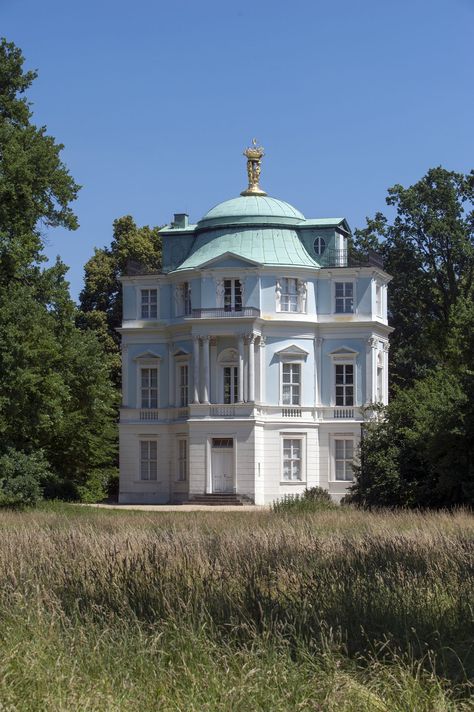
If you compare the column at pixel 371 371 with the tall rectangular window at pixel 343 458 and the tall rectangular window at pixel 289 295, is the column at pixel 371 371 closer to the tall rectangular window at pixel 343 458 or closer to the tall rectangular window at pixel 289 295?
the tall rectangular window at pixel 343 458

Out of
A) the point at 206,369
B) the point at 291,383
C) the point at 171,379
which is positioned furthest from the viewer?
the point at 171,379

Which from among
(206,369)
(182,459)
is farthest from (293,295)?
(182,459)

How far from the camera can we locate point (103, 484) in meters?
53.6

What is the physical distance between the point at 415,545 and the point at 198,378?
34.2m

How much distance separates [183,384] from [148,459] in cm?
335

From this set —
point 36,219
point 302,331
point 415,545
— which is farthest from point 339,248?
point 415,545

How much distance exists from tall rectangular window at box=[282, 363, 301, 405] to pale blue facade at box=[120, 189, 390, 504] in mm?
51

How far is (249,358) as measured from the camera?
166 feet

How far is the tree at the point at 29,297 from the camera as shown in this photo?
36.2 metres

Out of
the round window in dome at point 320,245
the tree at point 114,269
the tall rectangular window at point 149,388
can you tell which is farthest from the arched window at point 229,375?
the tree at point 114,269

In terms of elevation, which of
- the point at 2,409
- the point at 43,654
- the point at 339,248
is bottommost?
the point at 43,654

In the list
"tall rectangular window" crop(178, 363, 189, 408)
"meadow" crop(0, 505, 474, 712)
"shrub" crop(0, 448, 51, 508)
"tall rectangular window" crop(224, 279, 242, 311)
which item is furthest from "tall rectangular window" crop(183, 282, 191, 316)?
"meadow" crop(0, 505, 474, 712)

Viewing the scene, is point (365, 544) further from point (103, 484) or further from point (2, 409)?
point (103, 484)

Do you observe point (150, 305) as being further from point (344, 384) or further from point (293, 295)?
point (344, 384)
